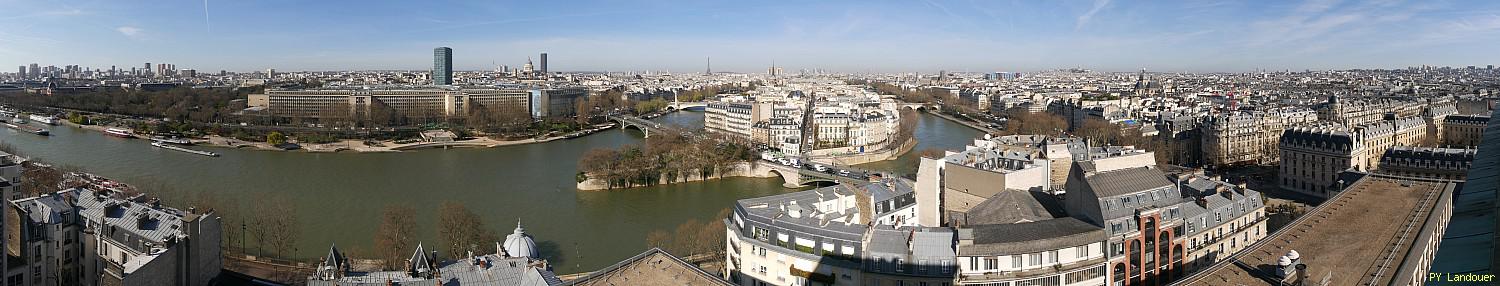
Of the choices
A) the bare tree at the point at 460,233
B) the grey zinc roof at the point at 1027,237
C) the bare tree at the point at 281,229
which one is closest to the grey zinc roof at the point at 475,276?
the grey zinc roof at the point at 1027,237

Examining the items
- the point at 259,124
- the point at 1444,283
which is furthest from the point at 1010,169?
the point at 259,124

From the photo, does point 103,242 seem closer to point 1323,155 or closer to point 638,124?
point 1323,155

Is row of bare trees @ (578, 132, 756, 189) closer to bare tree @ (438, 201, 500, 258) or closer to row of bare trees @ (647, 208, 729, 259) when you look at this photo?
row of bare trees @ (647, 208, 729, 259)

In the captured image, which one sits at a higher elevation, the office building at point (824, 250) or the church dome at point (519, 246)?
the office building at point (824, 250)

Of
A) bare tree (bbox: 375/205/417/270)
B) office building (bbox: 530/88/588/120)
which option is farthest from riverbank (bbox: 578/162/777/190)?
office building (bbox: 530/88/588/120)

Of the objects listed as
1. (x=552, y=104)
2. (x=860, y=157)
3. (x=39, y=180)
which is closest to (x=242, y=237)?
(x=39, y=180)

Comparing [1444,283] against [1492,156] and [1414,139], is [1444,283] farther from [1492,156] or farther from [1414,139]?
[1414,139]

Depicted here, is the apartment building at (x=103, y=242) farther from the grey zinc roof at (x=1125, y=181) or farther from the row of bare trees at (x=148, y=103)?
the row of bare trees at (x=148, y=103)

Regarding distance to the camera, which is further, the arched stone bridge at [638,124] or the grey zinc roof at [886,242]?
the arched stone bridge at [638,124]
